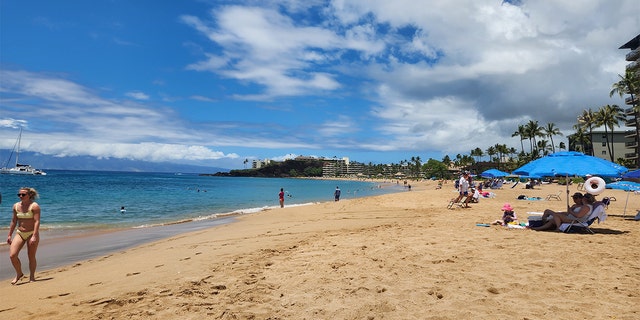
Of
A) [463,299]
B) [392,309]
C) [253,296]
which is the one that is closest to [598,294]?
[463,299]

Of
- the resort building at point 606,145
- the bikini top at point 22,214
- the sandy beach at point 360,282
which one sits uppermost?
the resort building at point 606,145

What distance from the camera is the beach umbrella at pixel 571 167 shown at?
985cm

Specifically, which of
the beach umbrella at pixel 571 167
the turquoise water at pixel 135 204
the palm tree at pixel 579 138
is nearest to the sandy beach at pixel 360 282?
the beach umbrella at pixel 571 167

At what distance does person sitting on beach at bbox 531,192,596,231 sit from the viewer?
960cm

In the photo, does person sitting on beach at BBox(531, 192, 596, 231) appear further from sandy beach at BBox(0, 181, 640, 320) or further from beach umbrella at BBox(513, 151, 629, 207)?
sandy beach at BBox(0, 181, 640, 320)

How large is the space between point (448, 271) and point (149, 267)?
5887 millimetres

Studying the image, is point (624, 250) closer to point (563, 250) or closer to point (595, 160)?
point (563, 250)

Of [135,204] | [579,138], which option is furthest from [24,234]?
[579,138]

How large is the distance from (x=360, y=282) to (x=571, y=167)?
831 centimetres

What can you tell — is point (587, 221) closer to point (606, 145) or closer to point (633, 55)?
point (633, 55)

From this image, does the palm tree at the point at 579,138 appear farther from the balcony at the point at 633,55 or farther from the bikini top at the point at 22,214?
the bikini top at the point at 22,214

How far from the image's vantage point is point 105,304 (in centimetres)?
492

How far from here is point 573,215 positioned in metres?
9.77

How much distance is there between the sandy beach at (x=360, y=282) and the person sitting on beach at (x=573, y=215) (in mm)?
861
